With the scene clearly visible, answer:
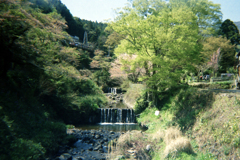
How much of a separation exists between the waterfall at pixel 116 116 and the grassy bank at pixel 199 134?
193 inches

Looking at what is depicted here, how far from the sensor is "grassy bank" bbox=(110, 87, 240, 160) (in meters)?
6.64

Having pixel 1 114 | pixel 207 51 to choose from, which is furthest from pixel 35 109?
pixel 207 51

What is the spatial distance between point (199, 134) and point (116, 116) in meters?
9.18

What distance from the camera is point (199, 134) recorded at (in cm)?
815

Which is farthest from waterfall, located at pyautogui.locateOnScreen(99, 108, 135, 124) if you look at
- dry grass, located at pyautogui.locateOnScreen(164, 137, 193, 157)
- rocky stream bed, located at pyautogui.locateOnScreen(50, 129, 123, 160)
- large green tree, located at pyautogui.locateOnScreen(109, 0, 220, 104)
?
dry grass, located at pyautogui.locateOnScreen(164, 137, 193, 157)

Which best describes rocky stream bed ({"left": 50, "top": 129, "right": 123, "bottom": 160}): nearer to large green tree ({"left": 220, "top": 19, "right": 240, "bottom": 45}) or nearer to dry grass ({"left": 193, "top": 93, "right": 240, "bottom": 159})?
dry grass ({"left": 193, "top": 93, "right": 240, "bottom": 159})

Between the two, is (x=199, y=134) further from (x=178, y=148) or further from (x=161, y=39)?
(x=161, y=39)

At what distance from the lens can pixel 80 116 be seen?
48.8 ft

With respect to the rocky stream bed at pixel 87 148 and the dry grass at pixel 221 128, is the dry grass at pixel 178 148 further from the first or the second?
the rocky stream bed at pixel 87 148

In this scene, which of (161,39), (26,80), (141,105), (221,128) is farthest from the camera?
(141,105)

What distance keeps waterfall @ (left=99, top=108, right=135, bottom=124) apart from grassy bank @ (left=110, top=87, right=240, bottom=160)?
4892 millimetres

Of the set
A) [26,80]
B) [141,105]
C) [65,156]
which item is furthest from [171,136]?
[26,80]

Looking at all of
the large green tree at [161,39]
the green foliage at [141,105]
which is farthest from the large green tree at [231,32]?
the green foliage at [141,105]

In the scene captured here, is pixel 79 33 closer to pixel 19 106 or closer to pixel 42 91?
pixel 42 91
